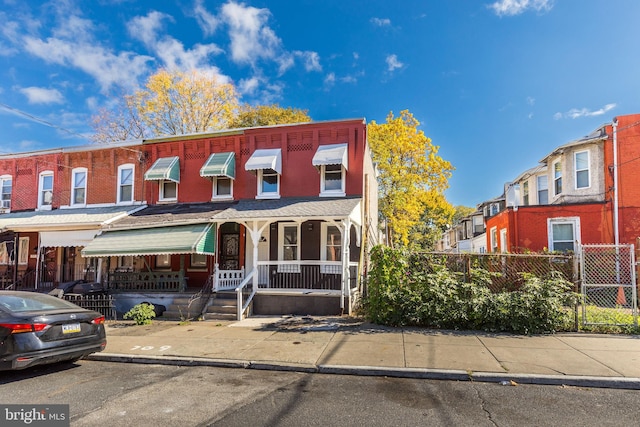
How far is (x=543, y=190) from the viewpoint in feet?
67.5

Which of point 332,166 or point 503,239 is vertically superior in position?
point 332,166

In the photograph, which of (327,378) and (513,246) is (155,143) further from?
(513,246)

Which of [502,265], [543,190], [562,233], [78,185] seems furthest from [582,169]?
[78,185]

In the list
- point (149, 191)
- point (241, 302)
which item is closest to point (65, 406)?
point (241, 302)

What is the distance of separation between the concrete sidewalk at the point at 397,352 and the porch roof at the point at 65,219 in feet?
20.5

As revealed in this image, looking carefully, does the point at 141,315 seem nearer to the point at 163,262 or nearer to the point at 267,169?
the point at 163,262

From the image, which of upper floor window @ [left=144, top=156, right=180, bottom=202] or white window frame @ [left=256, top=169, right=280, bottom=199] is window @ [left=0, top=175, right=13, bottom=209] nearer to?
upper floor window @ [left=144, top=156, right=180, bottom=202]

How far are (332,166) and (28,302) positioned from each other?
9.91 meters

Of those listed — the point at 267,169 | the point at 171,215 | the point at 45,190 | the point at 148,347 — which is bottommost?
the point at 148,347

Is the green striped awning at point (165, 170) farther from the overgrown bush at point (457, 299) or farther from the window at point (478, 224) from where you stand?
the window at point (478, 224)

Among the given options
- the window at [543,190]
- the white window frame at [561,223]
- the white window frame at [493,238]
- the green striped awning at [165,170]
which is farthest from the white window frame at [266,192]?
the window at [543,190]

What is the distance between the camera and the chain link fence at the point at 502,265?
943 centimetres

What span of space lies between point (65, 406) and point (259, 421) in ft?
8.79

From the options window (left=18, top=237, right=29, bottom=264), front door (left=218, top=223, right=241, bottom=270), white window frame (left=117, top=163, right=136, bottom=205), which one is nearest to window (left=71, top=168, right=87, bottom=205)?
white window frame (left=117, top=163, right=136, bottom=205)
